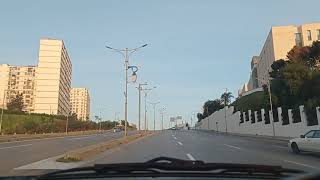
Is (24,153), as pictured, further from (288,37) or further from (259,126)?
(288,37)

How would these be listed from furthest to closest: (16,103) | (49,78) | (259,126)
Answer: (49,78) → (16,103) → (259,126)

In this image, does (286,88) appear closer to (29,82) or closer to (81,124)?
(81,124)

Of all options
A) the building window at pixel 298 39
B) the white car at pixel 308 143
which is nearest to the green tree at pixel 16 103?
the building window at pixel 298 39

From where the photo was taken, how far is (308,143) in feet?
77.1

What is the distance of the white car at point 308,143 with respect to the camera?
22688 mm

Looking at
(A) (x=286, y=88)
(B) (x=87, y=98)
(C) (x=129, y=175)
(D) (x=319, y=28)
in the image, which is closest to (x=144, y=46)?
(A) (x=286, y=88)

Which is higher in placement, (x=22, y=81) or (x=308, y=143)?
(x=22, y=81)

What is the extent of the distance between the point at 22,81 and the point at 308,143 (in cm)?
13980

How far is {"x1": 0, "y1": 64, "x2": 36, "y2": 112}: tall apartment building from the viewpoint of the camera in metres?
138

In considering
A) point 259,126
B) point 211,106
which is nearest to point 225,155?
point 259,126

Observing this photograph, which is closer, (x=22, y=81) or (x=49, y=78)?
(x=49, y=78)

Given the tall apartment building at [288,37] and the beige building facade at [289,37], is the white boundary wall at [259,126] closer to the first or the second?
the tall apartment building at [288,37]

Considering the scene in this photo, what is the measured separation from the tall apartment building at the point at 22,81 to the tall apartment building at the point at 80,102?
35.0 metres

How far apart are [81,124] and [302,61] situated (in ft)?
264
